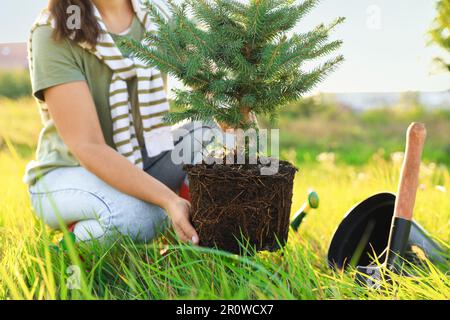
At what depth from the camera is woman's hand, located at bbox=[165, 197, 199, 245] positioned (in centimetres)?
161

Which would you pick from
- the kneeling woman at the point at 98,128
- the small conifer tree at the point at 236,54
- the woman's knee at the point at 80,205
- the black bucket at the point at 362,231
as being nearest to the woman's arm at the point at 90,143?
the kneeling woman at the point at 98,128

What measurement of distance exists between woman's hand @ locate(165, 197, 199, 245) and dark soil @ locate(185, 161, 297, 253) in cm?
2

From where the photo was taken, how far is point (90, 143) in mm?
1733

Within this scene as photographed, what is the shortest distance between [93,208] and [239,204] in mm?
566

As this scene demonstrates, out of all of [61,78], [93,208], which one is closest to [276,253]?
[93,208]

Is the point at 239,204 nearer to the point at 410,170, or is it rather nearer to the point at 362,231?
the point at 410,170

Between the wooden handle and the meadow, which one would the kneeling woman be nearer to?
the meadow

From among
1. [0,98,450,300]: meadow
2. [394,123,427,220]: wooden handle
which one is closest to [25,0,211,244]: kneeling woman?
[0,98,450,300]: meadow

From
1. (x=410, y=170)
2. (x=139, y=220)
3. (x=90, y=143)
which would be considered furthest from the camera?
(x=139, y=220)

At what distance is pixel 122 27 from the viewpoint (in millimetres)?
1956

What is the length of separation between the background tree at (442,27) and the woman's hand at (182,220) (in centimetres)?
128

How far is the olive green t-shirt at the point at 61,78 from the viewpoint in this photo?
5.73 feet

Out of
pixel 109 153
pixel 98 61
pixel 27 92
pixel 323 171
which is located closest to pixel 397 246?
pixel 109 153

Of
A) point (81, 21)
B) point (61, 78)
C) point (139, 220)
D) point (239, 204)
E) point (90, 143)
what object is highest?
point (81, 21)
